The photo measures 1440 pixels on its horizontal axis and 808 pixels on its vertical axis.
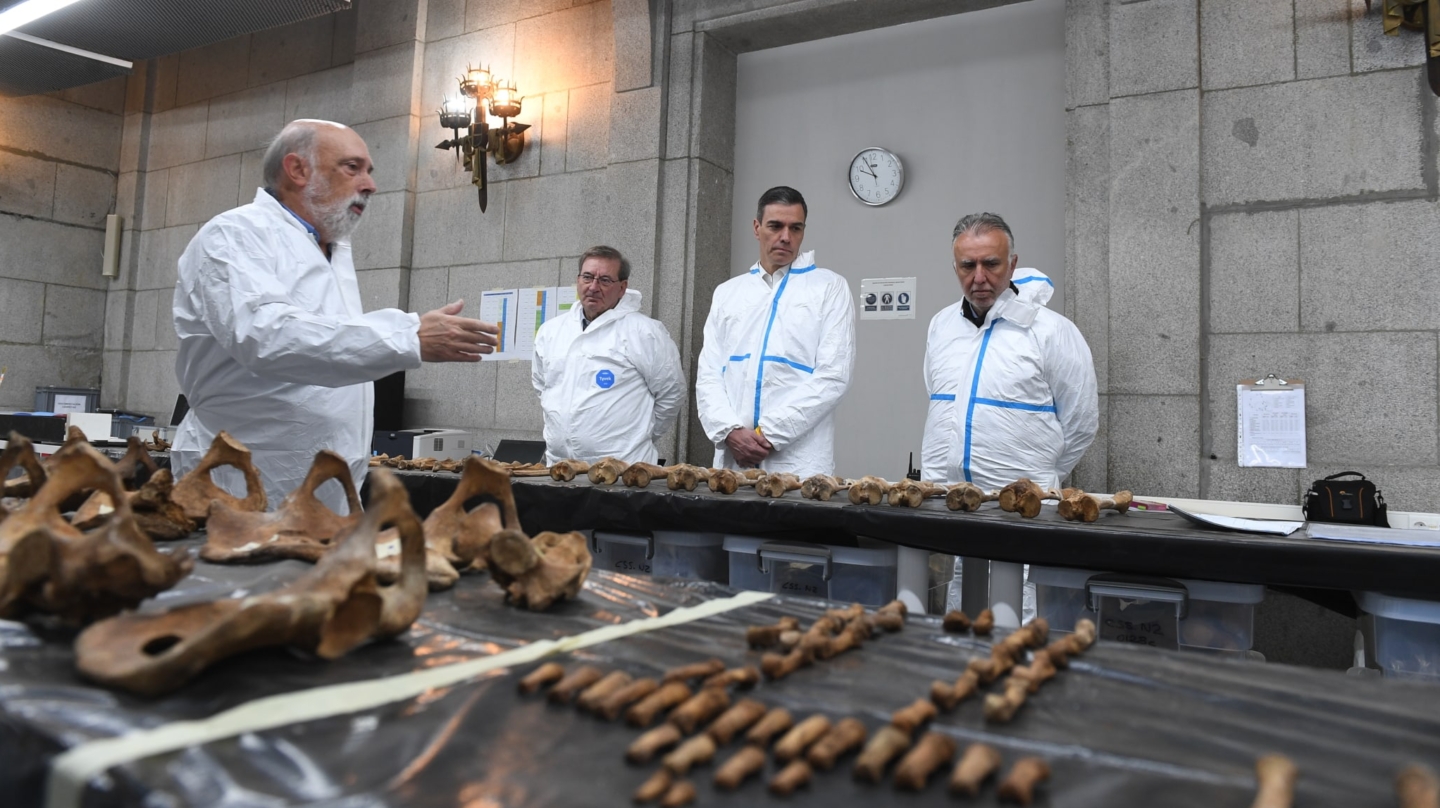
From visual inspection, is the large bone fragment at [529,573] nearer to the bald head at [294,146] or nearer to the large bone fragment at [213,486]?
the large bone fragment at [213,486]

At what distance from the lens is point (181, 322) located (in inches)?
117

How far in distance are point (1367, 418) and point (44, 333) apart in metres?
10.1

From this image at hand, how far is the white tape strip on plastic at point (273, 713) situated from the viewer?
803 millimetres

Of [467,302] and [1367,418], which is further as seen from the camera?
[467,302]

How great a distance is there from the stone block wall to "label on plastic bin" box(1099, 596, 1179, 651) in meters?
2.00

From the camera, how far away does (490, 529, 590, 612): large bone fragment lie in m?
1.39

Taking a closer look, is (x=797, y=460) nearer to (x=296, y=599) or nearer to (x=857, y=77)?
(x=857, y=77)

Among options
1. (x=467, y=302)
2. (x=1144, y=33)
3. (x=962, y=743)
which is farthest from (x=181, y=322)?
(x=1144, y=33)

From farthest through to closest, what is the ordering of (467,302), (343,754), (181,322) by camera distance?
(467,302) < (181,322) < (343,754)

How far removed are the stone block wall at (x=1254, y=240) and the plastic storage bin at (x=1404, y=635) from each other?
213 centimetres

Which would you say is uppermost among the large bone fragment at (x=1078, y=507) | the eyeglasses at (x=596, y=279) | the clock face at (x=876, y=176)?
the clock face at (x=876, y=176)

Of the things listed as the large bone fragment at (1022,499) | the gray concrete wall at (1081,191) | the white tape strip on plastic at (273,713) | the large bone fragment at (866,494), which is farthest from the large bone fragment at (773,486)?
the gray concrete wall at (1081,191)

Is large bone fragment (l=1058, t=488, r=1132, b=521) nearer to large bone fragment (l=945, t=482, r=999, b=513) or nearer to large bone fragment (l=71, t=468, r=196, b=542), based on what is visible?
large bone fragment (l=945, t=482, r=999, b=513)

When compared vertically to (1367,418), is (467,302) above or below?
above
